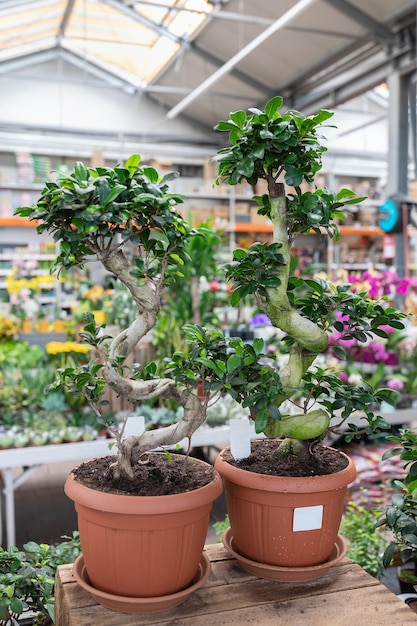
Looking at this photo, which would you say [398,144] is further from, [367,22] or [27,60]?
[27,60]

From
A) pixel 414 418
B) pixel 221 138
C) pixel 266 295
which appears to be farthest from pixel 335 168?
pixel 266 295

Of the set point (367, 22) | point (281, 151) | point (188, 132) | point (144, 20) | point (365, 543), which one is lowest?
point (365, 543)

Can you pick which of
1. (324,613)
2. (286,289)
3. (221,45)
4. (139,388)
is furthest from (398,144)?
(324,613)

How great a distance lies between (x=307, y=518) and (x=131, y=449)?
39cm

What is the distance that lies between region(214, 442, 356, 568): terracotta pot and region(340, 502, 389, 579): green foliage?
→ 68cm

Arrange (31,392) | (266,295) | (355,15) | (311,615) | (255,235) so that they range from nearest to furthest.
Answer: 1. (311,615)
2. (266,295)
3. (31,392)
4. (355,15)
5. (255,235)

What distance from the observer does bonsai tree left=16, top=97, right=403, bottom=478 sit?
113 centimetres

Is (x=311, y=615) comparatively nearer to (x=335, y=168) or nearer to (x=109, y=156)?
(x=109, y=156)

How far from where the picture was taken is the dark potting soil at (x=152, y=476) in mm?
1188

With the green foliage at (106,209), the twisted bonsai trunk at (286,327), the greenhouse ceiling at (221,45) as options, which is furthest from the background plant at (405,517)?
the greenhouse ceiling at (221,45)

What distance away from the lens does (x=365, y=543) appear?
2.10 meters

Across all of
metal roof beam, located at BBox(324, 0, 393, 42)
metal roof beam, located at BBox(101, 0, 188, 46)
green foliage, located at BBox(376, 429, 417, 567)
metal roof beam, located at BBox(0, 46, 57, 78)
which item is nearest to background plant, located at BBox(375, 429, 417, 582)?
green foliage, located at BBox(376, 429, 417, 567)

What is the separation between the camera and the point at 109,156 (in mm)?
11016

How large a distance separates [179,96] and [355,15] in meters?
5.45
